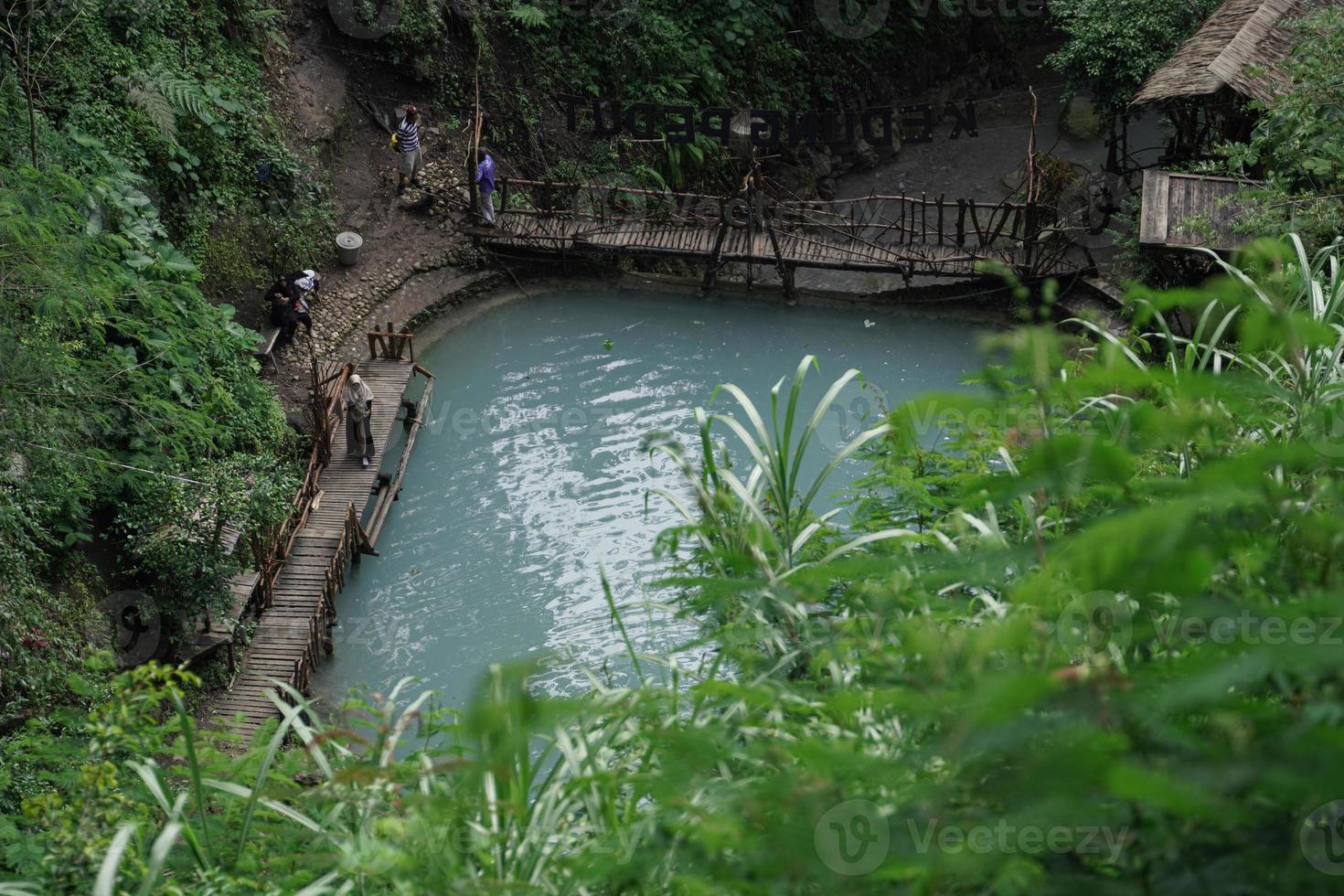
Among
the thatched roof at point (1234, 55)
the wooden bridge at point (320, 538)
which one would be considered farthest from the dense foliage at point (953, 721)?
the thatched roof at point (1234, 55)

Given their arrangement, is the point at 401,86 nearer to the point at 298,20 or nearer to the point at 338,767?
the point at 298,20

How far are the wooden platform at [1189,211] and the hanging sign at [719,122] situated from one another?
3.89m

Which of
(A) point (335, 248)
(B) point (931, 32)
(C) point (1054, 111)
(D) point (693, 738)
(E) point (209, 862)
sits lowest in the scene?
(E) point (209, 862)

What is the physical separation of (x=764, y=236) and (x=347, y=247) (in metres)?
4.62

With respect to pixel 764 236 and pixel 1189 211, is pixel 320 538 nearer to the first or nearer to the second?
pixel 764 236

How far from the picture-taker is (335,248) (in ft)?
45.4

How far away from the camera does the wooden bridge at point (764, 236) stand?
13.9 metres

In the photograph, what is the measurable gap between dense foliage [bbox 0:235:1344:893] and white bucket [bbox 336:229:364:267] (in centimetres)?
909

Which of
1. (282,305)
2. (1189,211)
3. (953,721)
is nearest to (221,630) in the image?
(282,305)

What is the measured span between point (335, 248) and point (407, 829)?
10.9 meters

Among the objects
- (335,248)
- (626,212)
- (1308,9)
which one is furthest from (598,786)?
(1308,9)

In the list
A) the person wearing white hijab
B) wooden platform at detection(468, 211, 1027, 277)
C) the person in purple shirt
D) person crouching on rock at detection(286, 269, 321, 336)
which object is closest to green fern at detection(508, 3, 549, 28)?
the person in purple shirt

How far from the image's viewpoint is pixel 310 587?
Answer: 1030cm

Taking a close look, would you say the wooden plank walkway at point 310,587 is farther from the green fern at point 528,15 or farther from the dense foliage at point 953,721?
the green fern at point 528,15
